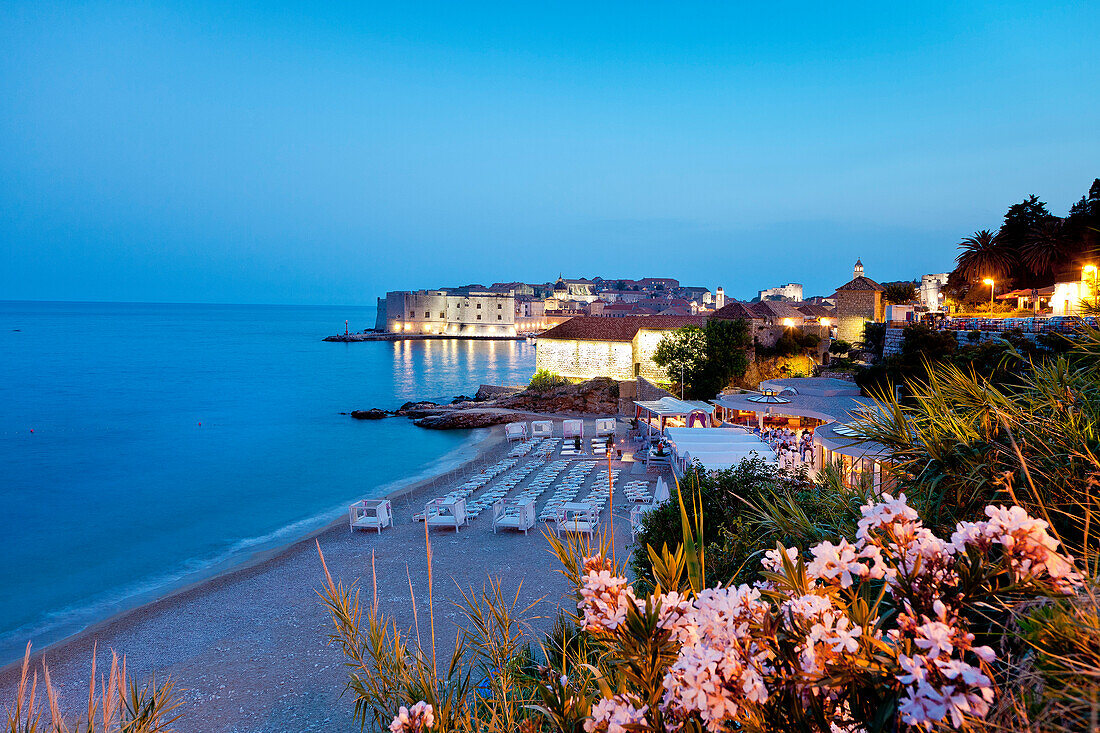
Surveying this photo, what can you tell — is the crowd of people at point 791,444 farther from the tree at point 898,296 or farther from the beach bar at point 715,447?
the tree at point 898,296

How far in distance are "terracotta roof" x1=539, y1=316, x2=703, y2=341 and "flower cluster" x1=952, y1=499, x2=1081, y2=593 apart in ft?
99.8

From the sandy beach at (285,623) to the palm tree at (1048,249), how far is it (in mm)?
20316

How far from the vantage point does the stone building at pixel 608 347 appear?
32312 mm

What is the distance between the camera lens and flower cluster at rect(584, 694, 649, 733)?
60.9 inches

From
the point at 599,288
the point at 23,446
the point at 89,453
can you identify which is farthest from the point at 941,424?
the point at 599,288

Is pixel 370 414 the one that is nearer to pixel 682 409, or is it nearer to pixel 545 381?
pixel 545 381

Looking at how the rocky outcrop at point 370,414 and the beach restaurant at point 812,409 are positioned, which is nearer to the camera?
the beach restaurant at point 812,409

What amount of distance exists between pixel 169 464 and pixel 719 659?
25.4 meters

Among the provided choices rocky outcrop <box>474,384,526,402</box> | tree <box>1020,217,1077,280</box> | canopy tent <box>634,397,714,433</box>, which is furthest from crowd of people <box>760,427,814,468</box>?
rocky outcrop <box>474,384,526,402</box>

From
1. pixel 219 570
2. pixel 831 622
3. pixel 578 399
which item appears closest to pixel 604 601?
pixel 831 622

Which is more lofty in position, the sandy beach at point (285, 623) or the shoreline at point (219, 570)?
the sandy beach at point (285, 623)

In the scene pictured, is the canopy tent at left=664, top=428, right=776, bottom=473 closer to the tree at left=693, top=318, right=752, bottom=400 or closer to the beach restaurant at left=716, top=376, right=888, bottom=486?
the beach restaurant at left=716, top=376, right=888, bottom=486

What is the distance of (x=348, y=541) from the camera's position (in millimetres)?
11656

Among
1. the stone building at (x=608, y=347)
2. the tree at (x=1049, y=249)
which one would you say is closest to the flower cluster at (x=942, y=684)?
the tree at (x=1049, y=249)
